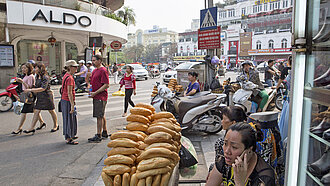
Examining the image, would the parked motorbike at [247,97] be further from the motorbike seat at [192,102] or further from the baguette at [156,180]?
the baguette at [156,180]

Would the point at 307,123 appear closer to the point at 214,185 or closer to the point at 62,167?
the point at 214,185

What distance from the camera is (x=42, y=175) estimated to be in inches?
159

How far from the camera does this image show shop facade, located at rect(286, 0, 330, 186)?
138cm

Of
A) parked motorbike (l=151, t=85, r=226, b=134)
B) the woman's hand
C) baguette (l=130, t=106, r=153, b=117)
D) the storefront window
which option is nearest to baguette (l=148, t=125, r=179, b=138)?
baguette (l=130, t=106, r=153, b=117)

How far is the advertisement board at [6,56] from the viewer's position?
15.1m

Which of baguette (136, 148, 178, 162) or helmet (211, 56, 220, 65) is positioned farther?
helmet (211, 56, 220, 65)

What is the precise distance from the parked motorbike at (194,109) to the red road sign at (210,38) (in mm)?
2709

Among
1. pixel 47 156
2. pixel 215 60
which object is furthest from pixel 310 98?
pixel 215 60

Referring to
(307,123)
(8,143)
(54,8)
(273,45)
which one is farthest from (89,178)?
(273,45)

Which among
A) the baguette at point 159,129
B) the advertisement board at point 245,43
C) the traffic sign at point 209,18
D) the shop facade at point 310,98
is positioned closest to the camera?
the shop facade at point 310,98

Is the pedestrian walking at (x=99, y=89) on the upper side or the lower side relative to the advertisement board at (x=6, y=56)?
lower

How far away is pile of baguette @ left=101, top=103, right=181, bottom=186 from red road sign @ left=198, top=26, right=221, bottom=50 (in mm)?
5283

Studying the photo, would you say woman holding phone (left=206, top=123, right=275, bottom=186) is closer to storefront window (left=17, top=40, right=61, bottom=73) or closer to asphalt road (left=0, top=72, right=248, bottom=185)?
asphalt road (left=0, top=72, right=248, bottom=185)

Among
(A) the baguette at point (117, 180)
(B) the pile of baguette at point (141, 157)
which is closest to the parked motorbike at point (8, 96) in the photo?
(B) the pile of baguette at point (141, 157)
